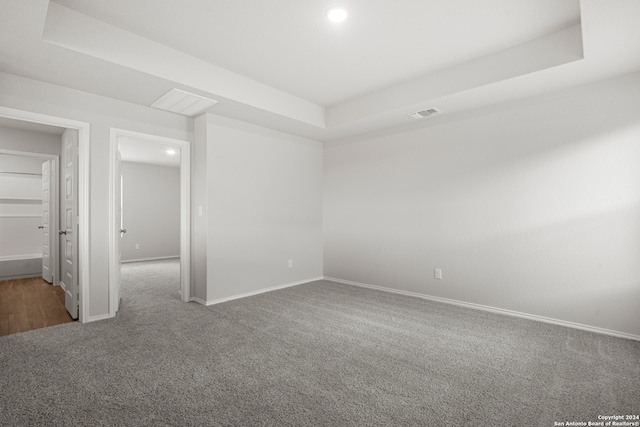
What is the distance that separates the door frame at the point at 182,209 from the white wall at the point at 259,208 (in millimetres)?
261

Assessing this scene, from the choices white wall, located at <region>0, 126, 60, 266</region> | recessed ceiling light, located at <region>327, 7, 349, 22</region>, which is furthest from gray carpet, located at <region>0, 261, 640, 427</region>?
white wall, located at <region>0, 126, 60, 266</region>

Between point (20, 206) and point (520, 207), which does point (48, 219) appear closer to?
point (20, 206)

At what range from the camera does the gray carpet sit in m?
1.73

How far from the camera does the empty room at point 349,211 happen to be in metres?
1.98

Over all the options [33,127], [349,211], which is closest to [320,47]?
[349,211]

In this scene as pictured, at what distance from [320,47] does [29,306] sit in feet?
14.3

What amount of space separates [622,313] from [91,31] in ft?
16.4

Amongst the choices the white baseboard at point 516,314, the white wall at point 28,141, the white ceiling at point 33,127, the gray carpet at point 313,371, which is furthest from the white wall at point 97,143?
the white baseboard at point 516,314

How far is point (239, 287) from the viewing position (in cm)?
412

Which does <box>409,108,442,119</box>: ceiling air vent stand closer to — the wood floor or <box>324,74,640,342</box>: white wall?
<box>324,74,640,342</box>: white wall

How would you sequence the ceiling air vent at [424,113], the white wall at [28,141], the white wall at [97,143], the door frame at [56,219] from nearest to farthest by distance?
1. the white wall at [97,143]
2. the ceiling air vent at [424,113]
3. the white wall at [28,141]
4. the door frame at [56,219]

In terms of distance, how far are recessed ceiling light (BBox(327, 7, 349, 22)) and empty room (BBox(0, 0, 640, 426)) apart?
2cm

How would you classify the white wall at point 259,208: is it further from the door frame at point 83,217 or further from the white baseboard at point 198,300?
the door frame at point 83,217

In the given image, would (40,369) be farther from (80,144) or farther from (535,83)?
(535,83)
